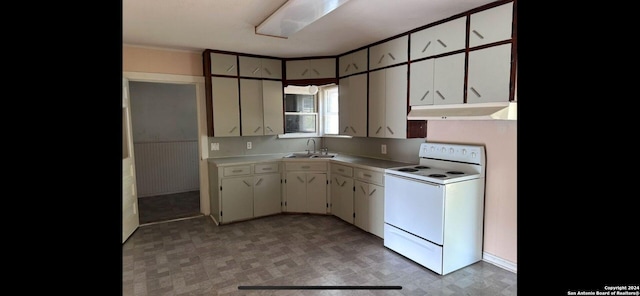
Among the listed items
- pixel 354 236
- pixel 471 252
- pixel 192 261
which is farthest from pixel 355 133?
pixel 192 261

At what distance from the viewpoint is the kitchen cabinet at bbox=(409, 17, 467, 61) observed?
8.74 feet

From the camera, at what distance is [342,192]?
394 cm

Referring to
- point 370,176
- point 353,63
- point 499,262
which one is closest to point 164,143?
point 353,63

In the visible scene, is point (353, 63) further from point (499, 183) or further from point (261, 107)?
point (499, 183)

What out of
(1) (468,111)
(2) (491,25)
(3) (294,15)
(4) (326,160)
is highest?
(3) (294,15)

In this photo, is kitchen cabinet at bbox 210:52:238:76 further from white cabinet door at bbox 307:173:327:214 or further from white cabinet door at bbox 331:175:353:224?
white cabinet door at bbox 331:175:353:224

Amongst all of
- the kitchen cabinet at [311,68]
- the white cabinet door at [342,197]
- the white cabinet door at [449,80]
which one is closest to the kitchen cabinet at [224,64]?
the kitchen cabinet at [311,68]

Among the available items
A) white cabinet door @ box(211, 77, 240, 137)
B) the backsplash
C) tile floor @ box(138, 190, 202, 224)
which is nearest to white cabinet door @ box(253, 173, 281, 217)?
the backsplash

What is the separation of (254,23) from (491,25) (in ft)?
6.61

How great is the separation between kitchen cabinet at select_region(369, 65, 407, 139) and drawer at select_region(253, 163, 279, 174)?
137 centimetres
